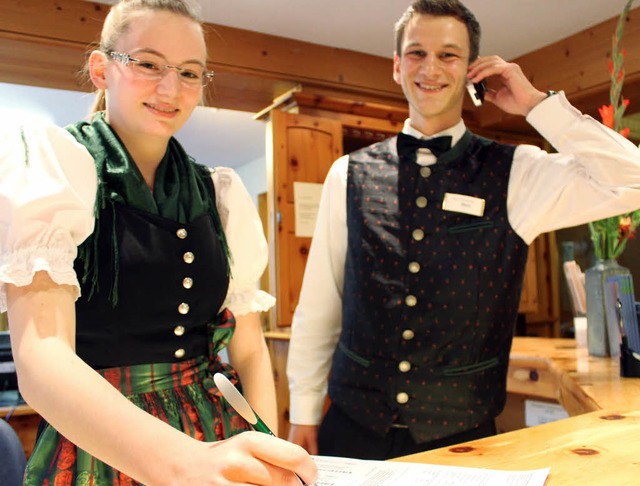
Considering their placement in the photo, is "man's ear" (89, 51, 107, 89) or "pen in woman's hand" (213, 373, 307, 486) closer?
"pen in woman's hand" (213, 373, 307, 486)

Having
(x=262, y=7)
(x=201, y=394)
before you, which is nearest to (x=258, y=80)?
(x=262, y=7)

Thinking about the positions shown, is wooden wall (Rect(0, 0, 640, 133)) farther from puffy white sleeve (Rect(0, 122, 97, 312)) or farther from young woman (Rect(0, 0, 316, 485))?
puffy white sleeve (Rect(0, 122, 97, 312))

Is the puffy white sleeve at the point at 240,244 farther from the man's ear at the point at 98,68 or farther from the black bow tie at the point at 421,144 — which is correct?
the black bow tie at the point at 421,144

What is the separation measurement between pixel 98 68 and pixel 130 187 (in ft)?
0.74

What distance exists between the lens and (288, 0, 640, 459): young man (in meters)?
1.40

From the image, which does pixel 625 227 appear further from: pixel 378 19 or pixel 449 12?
pixel 378 19

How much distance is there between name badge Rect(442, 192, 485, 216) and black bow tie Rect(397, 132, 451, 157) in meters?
0.13

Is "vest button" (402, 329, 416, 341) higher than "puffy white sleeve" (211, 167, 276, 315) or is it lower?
lower

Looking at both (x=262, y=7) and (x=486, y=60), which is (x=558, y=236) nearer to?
(x=262, y=7)

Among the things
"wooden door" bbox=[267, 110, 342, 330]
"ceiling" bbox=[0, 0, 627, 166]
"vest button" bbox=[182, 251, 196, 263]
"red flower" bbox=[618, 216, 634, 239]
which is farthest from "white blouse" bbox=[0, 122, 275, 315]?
"wooden door" bbox=[267, 110, 342, 330]

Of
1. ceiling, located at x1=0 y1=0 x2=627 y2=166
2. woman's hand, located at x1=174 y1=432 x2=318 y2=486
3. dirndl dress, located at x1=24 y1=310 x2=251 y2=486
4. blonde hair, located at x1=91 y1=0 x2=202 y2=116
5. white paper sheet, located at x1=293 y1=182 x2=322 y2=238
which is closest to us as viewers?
woman's hand, located at x1=174 y1=432 x2=318 y2=486

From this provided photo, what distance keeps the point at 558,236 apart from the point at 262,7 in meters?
3.21

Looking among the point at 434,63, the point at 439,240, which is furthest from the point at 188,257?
the point at 434,63

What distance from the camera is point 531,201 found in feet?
4.84
